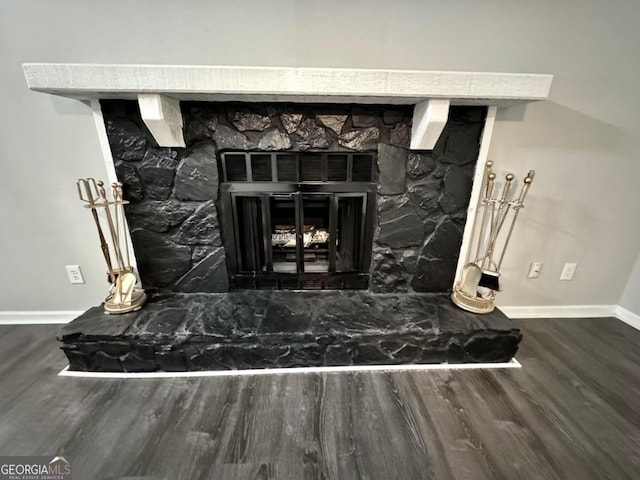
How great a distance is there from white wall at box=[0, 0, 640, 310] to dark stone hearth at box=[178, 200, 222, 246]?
53cm

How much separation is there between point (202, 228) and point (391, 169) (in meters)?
1.14

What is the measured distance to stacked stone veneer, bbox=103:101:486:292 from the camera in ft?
4.66

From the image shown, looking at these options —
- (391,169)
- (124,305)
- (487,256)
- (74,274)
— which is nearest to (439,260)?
(487,256)

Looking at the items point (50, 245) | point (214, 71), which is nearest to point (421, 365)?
point (214, 71)

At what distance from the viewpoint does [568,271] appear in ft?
5.85

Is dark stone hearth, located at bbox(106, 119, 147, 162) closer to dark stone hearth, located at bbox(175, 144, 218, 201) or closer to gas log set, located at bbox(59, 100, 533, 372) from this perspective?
gas log set, located at bbox(59, 100, 533, 372)

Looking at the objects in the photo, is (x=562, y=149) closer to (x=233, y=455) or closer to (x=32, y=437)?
(x=233, y=455)

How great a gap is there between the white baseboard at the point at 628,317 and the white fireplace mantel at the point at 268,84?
1711 millimetres

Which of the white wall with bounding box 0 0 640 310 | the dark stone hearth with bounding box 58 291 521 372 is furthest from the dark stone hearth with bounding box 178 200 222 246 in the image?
the white wall with bounding box 0 0 640 310

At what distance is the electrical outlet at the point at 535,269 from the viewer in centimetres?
175

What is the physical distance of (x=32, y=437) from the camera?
3.62ft

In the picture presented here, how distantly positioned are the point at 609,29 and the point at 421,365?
77.1 inches

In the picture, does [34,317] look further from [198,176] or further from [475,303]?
[475,303]

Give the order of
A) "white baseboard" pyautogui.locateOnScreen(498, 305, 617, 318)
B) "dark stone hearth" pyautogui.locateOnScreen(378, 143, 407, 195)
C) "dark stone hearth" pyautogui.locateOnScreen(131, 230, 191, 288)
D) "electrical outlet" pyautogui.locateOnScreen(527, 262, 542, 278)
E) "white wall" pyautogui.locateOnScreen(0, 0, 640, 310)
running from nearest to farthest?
"white wall" pyautogui.locateOnScreen(0, 0, 640, 310) < "dark stone hearth" pyautogui.locateOnScreen(378, 143, 407, 195) < "dark stone hearth" pyautogui.locateOnScreen(131, 230, 191, 288) < "electrical outlet" pyautogui.locateOnScreen(527, 262, 542, 278) < "white baseboard" pyautogui.locateOnScreen(498, 305, 617, 318)
